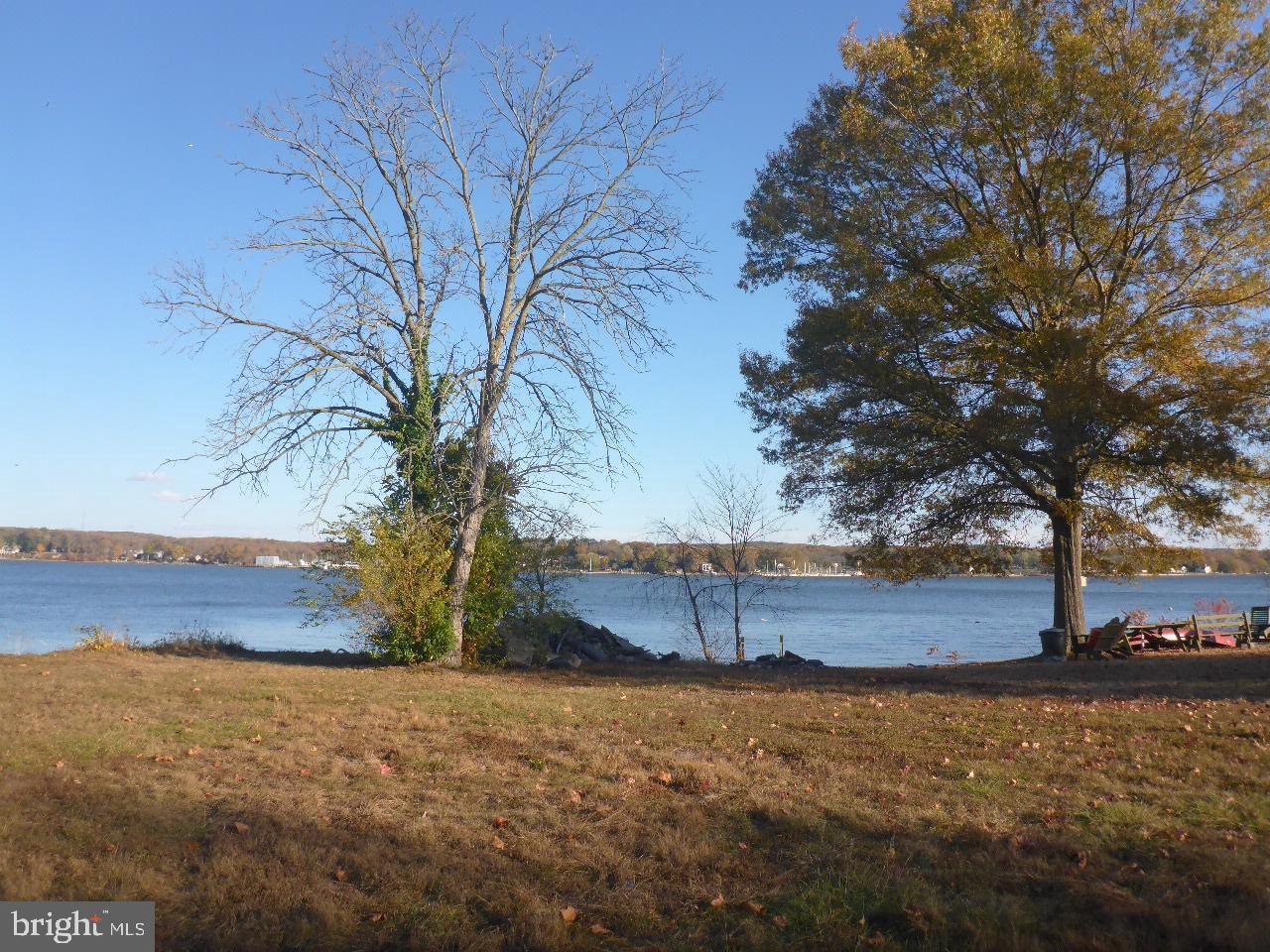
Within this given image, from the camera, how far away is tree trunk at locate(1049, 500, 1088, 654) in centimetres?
1983

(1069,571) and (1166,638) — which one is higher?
(1069,571)

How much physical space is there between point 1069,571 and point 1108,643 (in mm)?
1690

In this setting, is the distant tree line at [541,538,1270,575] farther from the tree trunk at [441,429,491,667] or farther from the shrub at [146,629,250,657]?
the shrub at [146,629,250,657]

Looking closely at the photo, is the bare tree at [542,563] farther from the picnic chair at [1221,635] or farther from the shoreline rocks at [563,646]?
the picnic chair at [1221,635]

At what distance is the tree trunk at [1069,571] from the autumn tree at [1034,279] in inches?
1.7

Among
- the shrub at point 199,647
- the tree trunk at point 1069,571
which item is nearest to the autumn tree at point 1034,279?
the tree trunk at point 1069,571

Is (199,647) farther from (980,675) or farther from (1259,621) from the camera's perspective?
(1259,621)

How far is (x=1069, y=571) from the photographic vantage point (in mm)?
Answer: 19922

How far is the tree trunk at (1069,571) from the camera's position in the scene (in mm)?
19828

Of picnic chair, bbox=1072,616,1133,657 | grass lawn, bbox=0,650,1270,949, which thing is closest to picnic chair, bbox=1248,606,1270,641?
picnic chair, bbox=1072,616,1133,657

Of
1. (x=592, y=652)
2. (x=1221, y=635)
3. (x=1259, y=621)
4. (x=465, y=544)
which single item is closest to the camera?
(x=465, y=544)

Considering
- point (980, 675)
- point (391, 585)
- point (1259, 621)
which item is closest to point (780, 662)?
point (980, 675)

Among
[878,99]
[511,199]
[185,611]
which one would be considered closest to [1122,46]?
[878,99]

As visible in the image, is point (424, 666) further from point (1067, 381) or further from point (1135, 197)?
point (1135, 197)
